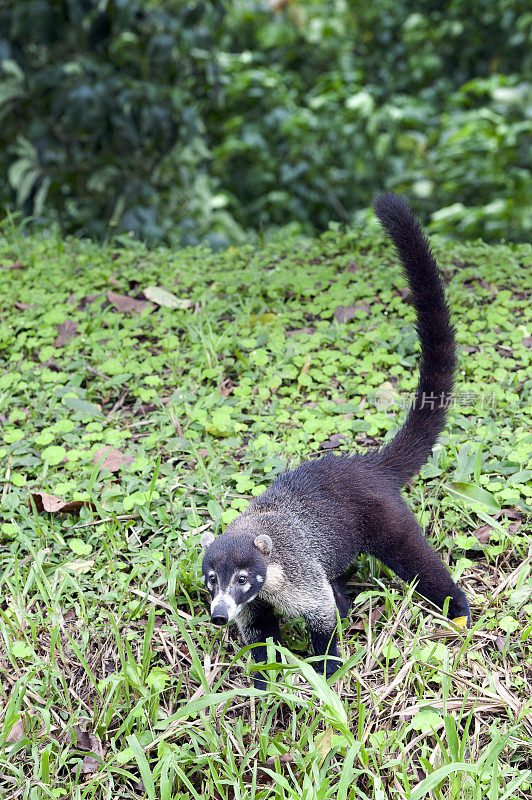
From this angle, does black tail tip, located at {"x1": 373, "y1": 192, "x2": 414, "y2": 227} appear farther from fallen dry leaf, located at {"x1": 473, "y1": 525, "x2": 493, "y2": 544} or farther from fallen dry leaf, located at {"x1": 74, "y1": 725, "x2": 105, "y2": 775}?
fallen dry leaf, located at {"x1": 74, "y1": 725, "x2": 105, "y2": 775}

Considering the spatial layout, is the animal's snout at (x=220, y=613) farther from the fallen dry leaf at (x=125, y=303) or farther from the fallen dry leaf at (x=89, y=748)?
the fallen dry leaf at (x=125, y=303)

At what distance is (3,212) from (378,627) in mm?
4958

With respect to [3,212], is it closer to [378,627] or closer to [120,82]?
[120,82]

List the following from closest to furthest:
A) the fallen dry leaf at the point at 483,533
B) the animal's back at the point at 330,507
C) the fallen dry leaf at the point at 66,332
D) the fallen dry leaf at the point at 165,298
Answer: the animal's back at the point at 330,507 < the fallen dry leaf at the point at 483,533 < the fallen dry leaf at the point at 66,332 < the fallen dry leaf at the point at 165,298

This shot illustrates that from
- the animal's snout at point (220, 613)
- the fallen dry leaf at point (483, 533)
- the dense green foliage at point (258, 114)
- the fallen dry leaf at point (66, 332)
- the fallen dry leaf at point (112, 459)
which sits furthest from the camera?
the dense green foliage at point (258, 114)

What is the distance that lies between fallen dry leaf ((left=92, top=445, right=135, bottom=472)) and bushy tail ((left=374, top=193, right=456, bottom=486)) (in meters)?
1.07

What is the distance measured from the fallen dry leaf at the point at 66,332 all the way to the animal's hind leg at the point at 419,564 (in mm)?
2197

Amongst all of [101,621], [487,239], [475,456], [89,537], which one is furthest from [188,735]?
[487,239]

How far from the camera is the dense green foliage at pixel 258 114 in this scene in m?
5.30

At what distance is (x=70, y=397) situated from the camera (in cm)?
338

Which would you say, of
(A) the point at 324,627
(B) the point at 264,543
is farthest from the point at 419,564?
(B) the point at 264,543

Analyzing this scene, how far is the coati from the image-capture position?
208 cm

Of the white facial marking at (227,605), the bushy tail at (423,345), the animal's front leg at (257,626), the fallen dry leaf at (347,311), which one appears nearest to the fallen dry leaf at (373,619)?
the animal's front leg at (257,626)

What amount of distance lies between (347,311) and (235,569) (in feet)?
7.31
